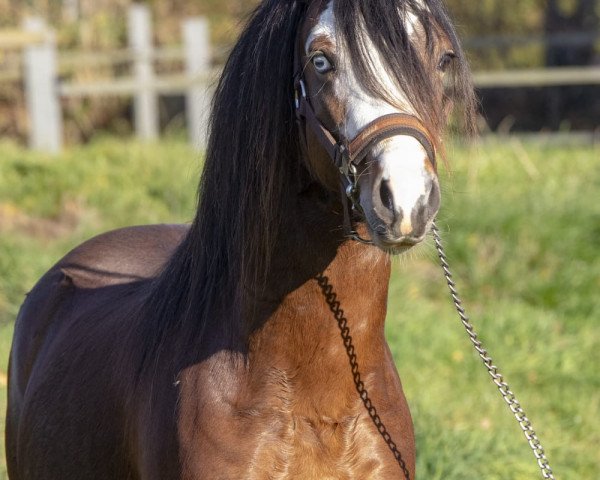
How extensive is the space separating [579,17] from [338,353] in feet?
48.5

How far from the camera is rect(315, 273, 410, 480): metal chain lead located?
2.70 meters

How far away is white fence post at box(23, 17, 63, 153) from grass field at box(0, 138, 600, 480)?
1.31 metres

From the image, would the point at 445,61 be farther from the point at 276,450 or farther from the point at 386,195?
the point at 276,450

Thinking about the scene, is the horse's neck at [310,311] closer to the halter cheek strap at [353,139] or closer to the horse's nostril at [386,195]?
the halter cheek strap at [353,139]

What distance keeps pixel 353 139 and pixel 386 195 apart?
19cm

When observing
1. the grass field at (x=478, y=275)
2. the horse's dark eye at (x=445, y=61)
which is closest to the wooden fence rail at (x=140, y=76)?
the grass field at (x=478, y=275)

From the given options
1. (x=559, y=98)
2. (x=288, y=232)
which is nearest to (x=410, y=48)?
(x=288, y=232)

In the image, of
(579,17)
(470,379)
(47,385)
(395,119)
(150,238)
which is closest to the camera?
(395,119)

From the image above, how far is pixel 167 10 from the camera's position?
56.4 feet

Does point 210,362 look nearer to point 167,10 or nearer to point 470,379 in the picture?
point 470,379

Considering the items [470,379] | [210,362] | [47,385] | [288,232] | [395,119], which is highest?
[395,119]

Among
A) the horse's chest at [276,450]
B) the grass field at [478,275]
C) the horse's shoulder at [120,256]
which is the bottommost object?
the grass field at [478,275]

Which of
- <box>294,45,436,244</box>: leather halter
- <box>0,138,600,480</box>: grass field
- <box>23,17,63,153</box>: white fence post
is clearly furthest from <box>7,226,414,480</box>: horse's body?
<box>23,17,63,153</box>: white fence post

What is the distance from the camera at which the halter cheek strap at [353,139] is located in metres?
2.29
